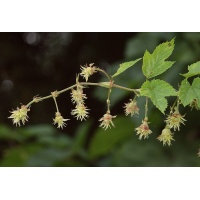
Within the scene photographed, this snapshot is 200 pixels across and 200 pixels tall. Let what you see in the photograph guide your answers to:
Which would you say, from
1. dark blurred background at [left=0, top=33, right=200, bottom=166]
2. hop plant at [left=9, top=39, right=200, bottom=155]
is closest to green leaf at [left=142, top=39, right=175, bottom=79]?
hop plant at [left=9, top=39, right=200, bottom=155]

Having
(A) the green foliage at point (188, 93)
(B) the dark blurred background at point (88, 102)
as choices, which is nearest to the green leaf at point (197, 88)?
(A) the green foliage at point (188, 93)

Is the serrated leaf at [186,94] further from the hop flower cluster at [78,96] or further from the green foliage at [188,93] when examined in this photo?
the hop flower cluster at [78,96]

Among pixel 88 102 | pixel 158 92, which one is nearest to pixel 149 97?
pixel 158 92

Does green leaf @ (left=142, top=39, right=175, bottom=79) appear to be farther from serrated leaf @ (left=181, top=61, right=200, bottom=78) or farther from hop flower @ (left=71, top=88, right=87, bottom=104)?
hop flower @ (left=71, top=88, right=87, bottom=104)

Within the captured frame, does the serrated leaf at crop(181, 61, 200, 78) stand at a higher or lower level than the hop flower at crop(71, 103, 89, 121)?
higher

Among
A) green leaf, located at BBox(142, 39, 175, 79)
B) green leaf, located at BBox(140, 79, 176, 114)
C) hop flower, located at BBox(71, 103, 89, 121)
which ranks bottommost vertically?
hop flower, located at BBox(71, 103, 89, 121)

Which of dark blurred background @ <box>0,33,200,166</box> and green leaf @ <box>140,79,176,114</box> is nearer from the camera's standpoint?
green leaf @ <box>140,79,176,114</box>

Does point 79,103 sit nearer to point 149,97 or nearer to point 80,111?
point 80,111

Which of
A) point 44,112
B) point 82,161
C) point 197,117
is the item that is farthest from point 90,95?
point 197,117
